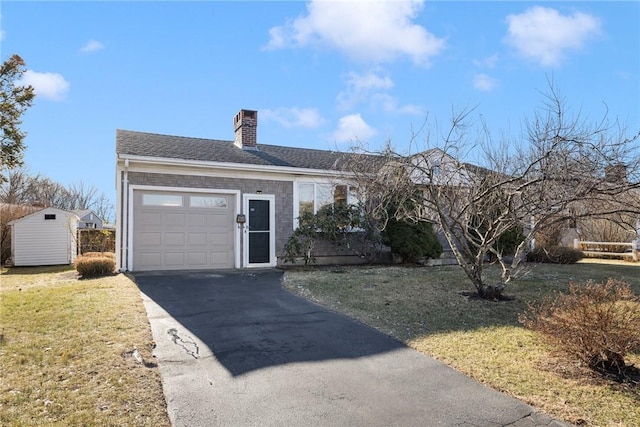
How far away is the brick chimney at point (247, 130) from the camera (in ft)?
45.4

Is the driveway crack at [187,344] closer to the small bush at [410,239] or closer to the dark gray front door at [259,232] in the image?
the dark gray front door at [259,232]

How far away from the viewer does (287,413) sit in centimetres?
309

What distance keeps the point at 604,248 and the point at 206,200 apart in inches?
709

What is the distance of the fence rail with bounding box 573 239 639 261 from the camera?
55.8ft

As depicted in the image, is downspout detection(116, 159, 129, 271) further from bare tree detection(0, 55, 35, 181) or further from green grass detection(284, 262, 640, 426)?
green grass detection(284, 262, 640, 426)

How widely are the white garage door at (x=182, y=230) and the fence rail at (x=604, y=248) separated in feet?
51.2

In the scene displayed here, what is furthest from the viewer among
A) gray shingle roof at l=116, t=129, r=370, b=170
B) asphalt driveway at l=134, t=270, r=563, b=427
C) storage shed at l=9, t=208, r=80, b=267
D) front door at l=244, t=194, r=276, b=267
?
storage shed at l=9, t=208, r=80, b=267

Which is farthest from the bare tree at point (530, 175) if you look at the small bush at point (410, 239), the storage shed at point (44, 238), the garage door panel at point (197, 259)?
the storage shed at point (44, 238)

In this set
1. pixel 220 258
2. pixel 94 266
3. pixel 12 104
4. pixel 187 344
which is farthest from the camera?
pixel 220 258

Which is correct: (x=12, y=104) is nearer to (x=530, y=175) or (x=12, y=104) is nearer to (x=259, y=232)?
(x=259, y=232)

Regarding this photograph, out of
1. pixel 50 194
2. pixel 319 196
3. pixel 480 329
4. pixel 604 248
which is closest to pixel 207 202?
pixel 319 196

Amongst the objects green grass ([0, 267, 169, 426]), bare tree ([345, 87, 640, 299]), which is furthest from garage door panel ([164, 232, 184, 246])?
bare tree ([345, 87, 640, 299])

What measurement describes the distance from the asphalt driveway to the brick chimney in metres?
8.45

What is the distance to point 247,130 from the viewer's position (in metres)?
13.9
